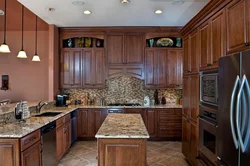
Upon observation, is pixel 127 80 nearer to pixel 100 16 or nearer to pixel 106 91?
pixel 106 91

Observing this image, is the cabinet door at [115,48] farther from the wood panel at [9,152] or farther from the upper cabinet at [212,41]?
the wood panel at [9,152]

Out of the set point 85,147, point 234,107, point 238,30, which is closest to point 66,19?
point 85,147

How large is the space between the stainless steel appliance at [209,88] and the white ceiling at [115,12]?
1533 millimetres

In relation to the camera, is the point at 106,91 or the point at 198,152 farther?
the point at 106,91

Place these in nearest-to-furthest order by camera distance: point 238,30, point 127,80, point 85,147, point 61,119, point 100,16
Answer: point 238,30, point 61,119, point 100,16, point 85,147, point 127,80

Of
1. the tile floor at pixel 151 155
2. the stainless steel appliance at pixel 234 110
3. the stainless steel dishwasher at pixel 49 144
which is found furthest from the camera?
the tile floor at pixel 151 155

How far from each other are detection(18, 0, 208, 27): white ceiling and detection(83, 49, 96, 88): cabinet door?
2.48 feet

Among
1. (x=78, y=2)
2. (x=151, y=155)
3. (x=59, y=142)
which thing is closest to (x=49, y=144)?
(x=59, y=142)

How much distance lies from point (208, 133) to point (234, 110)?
1.00m

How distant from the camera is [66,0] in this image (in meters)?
3.51

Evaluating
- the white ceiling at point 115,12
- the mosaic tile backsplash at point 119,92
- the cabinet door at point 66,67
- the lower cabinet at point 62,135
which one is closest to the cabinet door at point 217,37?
the white ceiling at point 115,12

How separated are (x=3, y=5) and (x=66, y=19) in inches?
63.7

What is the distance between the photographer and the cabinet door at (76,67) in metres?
5.41

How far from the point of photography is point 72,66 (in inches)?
214
